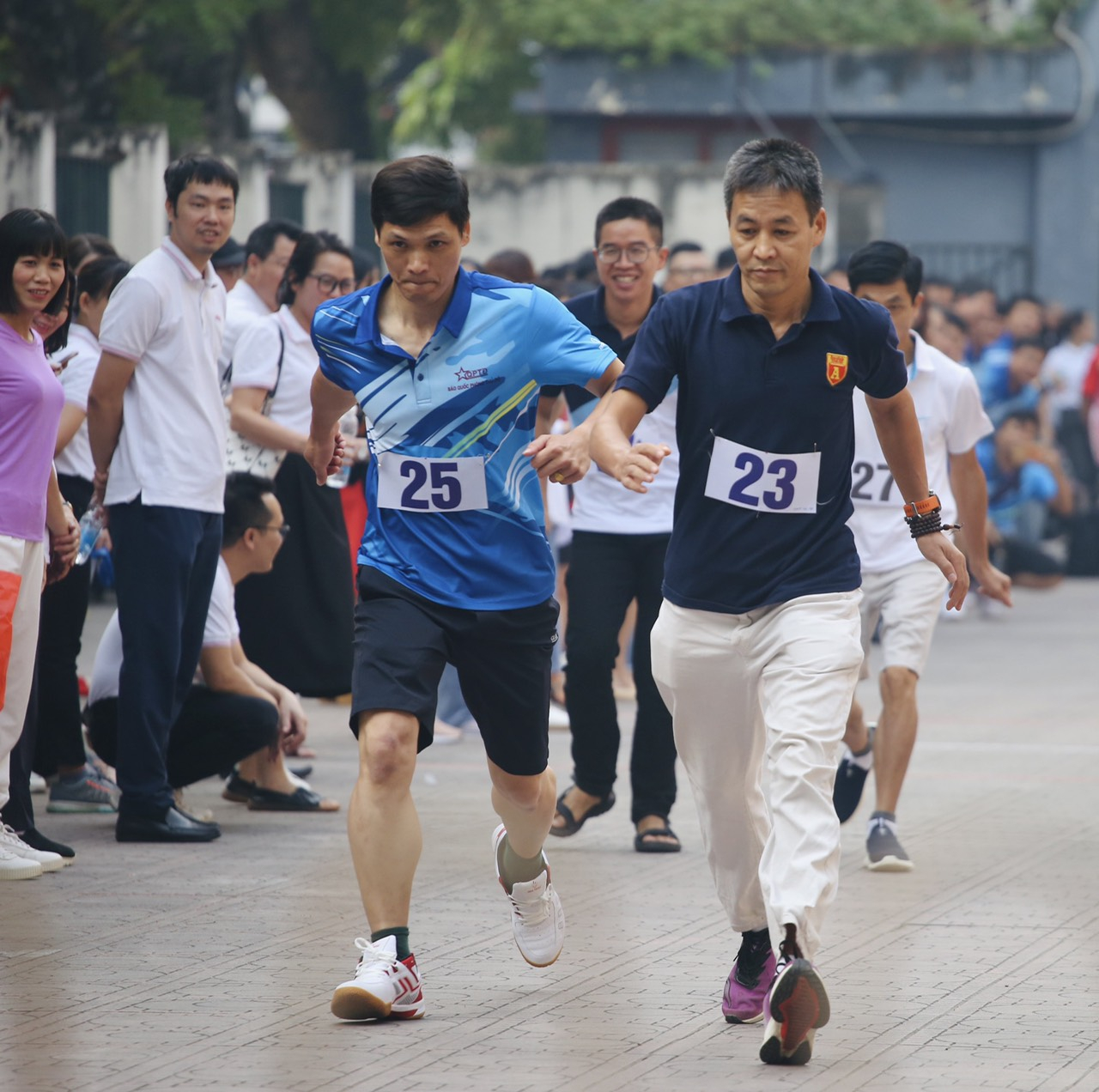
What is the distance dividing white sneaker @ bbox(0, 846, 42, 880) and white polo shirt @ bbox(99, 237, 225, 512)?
1.22 m

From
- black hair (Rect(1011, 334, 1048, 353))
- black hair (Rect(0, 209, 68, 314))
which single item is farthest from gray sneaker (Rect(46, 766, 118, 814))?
black hair (Rect(1011, 334, 1048, 353))

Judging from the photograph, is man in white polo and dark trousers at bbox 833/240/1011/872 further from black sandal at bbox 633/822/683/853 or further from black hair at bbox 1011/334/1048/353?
black hair at bbox 1011/334/1048/353

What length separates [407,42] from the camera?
90.5ft

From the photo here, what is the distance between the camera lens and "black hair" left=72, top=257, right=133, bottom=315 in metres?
8.42

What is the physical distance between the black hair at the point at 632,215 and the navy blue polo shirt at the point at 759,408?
269cm

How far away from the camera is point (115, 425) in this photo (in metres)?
7.45

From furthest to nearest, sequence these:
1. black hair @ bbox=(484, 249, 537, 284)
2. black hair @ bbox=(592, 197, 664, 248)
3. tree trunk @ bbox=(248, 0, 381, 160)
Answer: tree trunk @ bbox=(248, 0, 381, 160) < black hair @ bbox=(484, 249, 537, 284) < black hair @ bbox=(592, 197, 664, 248)

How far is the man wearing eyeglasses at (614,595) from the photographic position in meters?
7.67

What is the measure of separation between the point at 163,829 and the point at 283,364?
1957mm

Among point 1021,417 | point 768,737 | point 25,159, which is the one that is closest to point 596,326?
point 768,737

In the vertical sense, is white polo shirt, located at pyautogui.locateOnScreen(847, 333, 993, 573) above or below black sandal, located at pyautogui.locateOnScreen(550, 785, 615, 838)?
above

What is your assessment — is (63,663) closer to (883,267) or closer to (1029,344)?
(883,267)

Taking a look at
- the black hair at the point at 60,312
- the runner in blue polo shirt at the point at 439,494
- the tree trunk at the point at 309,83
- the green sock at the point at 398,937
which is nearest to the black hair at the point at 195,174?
the black hair at the point at 60,312

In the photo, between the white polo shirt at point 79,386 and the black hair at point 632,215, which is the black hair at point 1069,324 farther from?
the white polo shirt at point 79,386
